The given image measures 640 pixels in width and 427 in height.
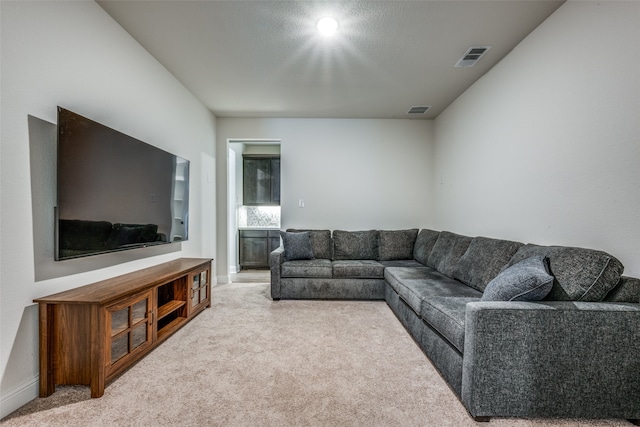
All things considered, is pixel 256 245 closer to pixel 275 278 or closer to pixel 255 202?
pixel 255 202

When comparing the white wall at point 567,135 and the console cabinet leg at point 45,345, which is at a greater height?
the white wall at point 567,135

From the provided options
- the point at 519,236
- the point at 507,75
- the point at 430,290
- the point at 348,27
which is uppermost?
the point at 348,27

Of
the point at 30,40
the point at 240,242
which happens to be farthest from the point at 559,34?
the point at 240,242

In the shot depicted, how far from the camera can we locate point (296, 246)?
4.07m

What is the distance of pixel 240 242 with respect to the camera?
5.70m

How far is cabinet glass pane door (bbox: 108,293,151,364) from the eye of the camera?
1.88 metres

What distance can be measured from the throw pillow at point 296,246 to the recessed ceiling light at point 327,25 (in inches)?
99.9

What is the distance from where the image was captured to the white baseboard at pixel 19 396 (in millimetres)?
1581

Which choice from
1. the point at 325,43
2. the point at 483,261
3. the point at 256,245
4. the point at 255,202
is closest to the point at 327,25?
the point at 325,43

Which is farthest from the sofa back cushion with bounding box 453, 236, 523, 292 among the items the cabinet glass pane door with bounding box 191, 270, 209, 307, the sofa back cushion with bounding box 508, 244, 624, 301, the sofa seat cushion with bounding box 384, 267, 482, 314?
the cabinet glass pane door with bounding box 191, 270, 209, 307

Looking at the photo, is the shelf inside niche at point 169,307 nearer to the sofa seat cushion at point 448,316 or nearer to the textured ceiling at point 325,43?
the sofa seat cushion at point 448,316

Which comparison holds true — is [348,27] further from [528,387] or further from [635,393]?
[635,393]

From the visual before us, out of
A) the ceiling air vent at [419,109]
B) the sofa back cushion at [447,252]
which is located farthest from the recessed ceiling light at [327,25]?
the sofa back cushion at [447,252]

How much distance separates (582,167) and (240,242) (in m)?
5.09
